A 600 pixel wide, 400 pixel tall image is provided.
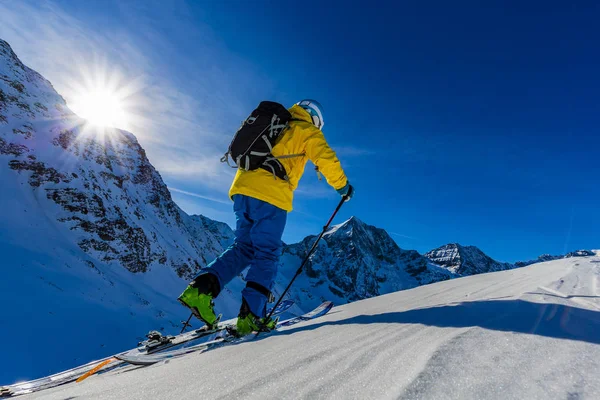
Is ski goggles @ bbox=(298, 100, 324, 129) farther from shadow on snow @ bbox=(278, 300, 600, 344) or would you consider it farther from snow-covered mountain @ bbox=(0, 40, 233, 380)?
snow-covered mountain @ bbox=(0, 40, 233, 380)

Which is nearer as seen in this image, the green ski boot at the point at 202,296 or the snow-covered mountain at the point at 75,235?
the green ski boot at the point at 202,296

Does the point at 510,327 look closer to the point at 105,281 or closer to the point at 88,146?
the point at 105,281

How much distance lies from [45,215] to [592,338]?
31045mm

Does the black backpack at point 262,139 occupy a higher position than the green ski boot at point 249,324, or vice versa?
the black backpack at point 262,139

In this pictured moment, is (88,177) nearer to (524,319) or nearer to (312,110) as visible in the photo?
(312,110)

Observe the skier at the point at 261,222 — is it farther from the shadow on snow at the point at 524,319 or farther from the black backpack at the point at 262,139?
the shadow on snow at the point at 524,319

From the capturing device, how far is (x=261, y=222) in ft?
10.4

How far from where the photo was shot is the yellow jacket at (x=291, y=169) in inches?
126

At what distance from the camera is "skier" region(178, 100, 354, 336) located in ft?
9.30

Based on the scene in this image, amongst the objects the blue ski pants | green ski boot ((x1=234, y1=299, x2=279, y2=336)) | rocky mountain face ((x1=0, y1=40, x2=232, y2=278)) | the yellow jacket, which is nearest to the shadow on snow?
green ski boot ((x1=234, y1=299, x2=279, y2=336))

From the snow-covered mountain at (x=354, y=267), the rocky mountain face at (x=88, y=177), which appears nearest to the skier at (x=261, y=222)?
the rocky mountain face at (x=88, y=177)

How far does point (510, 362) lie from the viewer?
944mm

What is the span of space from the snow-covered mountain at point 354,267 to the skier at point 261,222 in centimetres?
13396

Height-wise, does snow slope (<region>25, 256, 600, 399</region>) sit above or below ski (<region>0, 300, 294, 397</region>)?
above
